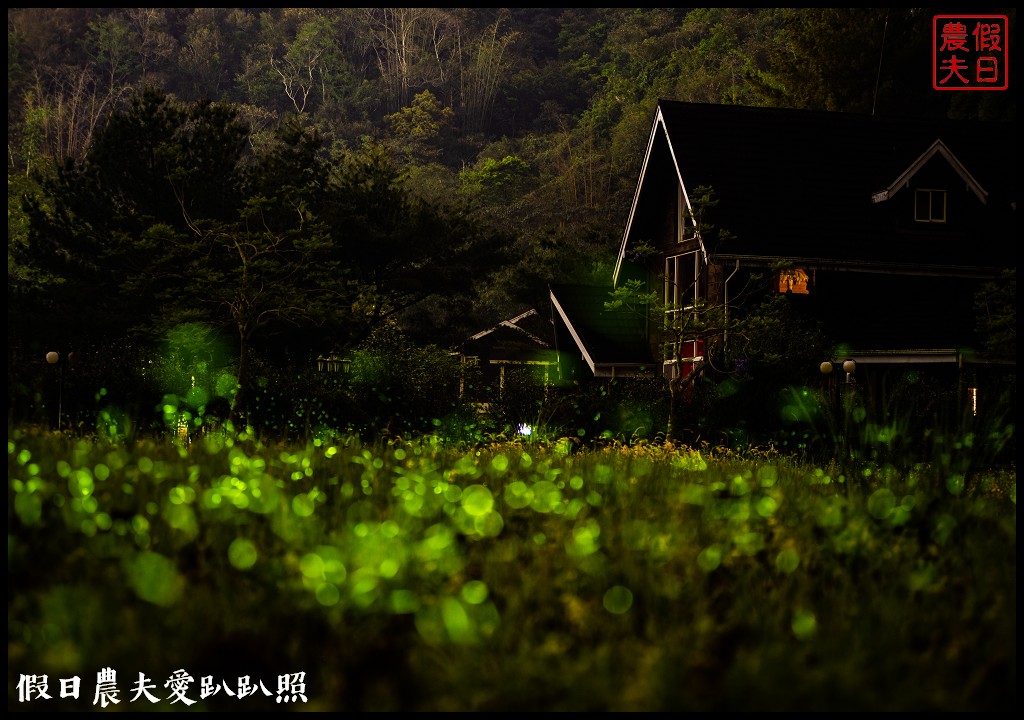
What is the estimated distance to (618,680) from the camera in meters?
3.65

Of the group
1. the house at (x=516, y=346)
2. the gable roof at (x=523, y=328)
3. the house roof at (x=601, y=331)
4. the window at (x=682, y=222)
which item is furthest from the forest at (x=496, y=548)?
the gable roof at (x=523, y=328)

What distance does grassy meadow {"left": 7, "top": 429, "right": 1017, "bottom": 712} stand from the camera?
12.2 ft

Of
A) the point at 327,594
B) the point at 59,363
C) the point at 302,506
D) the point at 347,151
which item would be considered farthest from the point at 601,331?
the point at 347,151

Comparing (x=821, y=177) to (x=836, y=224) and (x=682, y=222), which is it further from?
(x=682, y=222)

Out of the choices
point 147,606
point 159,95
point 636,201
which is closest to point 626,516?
point 147,606

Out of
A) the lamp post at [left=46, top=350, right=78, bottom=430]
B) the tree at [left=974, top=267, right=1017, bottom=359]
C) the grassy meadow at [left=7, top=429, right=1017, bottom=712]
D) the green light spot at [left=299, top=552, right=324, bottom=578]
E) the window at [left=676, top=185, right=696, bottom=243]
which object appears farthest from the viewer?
the window at [left=676, top=185, right=696, bottom=243]

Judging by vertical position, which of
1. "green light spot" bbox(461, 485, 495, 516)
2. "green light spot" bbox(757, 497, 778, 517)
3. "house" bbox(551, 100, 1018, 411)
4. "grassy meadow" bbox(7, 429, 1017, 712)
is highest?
"house" bbox(551, 100, 1018, 411)

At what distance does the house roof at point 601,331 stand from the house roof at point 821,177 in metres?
1.65

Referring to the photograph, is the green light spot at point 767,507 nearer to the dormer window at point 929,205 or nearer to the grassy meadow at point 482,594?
the grassy meadow at point 482,594

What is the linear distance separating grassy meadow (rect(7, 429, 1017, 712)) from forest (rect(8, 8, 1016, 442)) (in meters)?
4.08

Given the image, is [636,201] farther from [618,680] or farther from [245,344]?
[618,680]

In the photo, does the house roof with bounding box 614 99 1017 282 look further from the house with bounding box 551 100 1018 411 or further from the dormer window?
the dormer window

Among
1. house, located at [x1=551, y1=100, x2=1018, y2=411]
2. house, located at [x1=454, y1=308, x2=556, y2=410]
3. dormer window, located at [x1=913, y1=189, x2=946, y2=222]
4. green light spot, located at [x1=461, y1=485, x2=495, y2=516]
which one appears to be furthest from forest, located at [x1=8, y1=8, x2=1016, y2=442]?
dormer window, located at [x1=913, y1=189, x2=946, y2=222]

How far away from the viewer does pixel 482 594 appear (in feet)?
13.9
